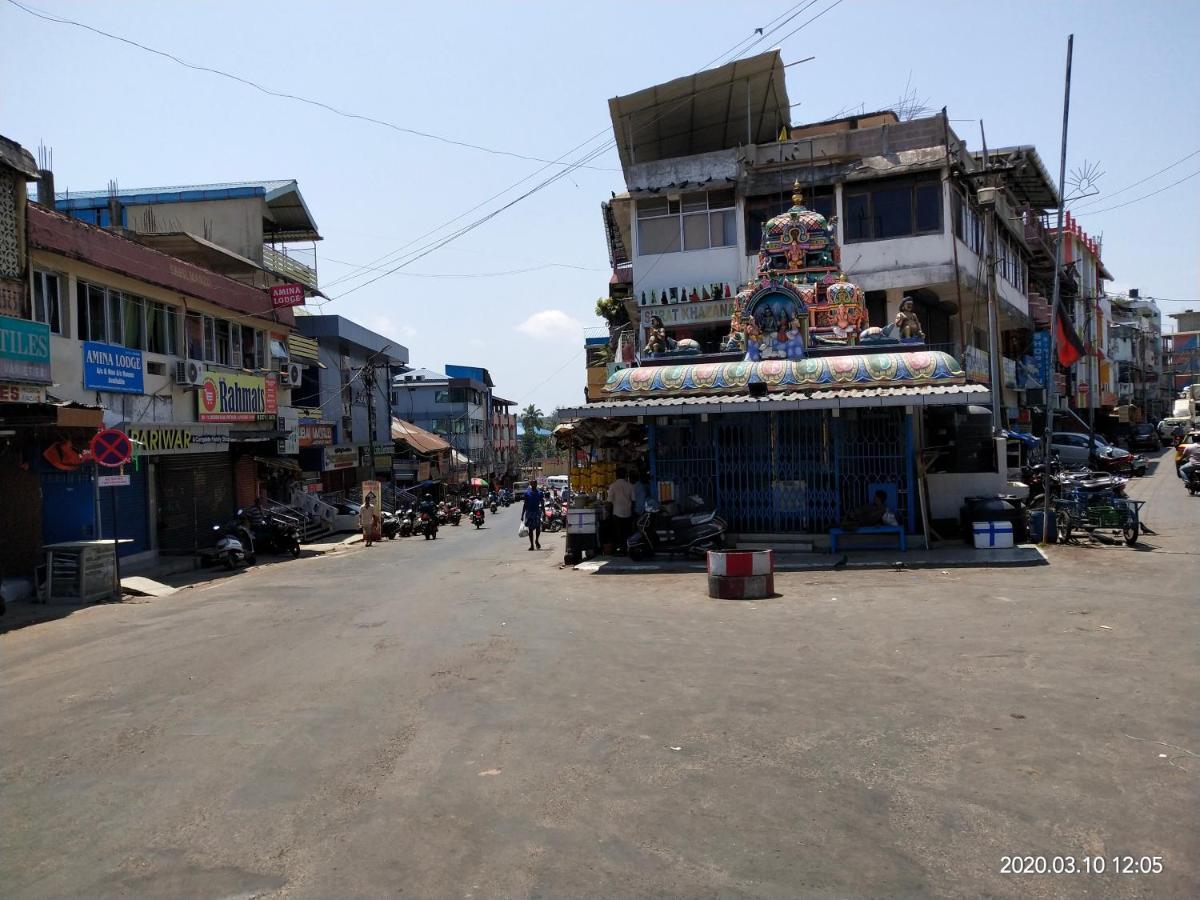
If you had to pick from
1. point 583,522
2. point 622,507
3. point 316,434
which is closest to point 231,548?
point 583,522

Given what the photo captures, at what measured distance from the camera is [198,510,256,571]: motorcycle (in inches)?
808

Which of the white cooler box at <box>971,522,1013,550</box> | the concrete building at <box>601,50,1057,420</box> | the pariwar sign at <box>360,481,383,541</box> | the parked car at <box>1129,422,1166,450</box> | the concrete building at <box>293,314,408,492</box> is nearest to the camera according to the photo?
the white cooler box at <box>971,522,1013,550</box>

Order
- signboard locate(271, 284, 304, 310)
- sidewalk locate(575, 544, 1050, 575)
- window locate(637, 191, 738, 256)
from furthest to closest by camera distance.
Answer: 1. window locate(637, 191, 738, 256)
2. signboard locate(271, 284, 304, 310)
3. sidewalk locate(575, 544, 1050, 575)

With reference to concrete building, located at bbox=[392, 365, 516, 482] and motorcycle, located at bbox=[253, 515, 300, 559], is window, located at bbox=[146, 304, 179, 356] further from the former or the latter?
concrete building, located at bbox=[392, 365, 516, 482]

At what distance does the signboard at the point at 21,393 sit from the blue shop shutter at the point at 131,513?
171 inches

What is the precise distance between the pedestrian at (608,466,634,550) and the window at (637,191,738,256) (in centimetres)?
1305

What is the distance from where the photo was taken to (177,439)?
22016 mm

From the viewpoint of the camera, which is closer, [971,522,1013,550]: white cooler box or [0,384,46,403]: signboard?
[0,384,46,403]: signboard

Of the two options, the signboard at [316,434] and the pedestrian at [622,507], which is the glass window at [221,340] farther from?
the pedestrian at [622,507]

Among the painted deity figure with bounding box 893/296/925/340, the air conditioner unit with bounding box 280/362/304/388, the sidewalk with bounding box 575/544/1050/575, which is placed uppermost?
the air conditioner unit with bounding box 280/362/304/388

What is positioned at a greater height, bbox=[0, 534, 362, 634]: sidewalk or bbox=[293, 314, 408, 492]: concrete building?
bbox=[293, 314, 408, 492]: concrete building

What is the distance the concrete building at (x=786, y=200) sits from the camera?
25766mm

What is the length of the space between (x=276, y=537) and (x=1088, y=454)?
94.0 feet

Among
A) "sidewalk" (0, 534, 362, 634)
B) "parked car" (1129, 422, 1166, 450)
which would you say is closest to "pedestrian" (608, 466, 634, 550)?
"sidewalk" (0, 534, 362, 634)
